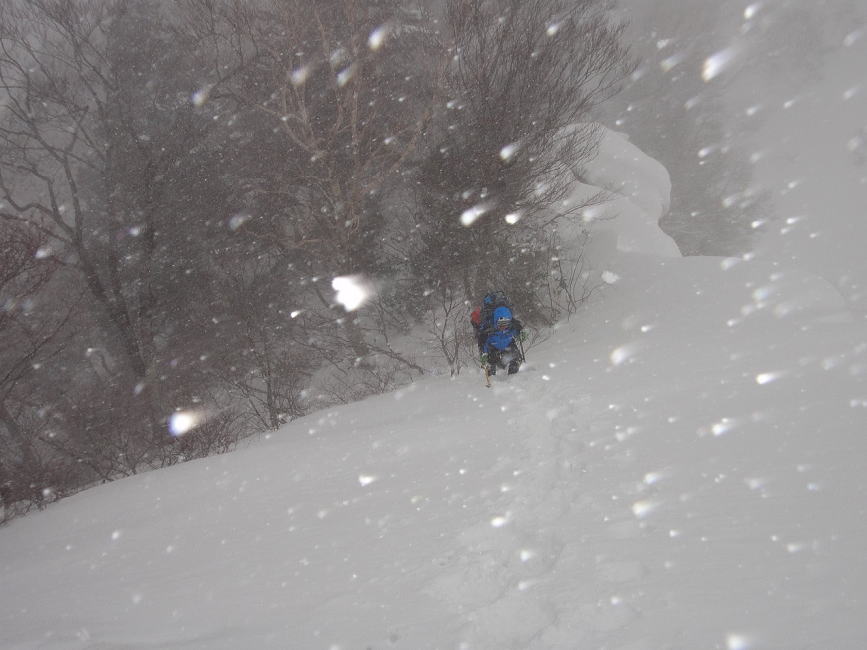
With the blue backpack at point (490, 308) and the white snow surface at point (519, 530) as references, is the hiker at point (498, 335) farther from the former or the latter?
the white snow surface at point (519, 530)

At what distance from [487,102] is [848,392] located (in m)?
10.2

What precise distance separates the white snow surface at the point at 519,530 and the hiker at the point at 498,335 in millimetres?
1549

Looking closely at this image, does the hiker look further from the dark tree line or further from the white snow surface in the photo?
the dark tree line

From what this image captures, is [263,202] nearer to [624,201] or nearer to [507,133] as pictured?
[507,133]

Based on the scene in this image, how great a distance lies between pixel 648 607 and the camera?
206cm

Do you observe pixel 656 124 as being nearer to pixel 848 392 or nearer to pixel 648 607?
pixel 848 392

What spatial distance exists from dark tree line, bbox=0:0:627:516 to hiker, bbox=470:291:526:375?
1.96 m

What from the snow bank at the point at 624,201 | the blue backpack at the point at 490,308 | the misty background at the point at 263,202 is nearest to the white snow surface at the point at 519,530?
the blue backpack at the point at 490,308

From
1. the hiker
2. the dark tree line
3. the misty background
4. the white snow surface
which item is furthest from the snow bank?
the white snow surface

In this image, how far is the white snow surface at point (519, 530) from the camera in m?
2.12

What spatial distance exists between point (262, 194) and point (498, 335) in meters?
9.03

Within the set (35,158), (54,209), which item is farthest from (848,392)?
(35,158)

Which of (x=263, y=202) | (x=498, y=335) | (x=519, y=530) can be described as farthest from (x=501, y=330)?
(x=263, y=202)

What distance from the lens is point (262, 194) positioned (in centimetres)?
1362
